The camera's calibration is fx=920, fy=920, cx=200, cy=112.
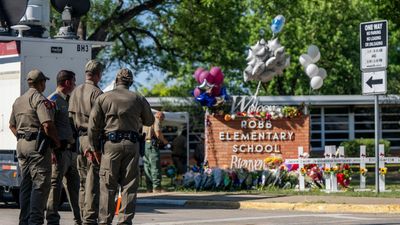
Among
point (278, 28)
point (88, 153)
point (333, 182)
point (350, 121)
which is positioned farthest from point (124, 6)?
point (88, 153)

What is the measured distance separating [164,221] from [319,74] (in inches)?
439

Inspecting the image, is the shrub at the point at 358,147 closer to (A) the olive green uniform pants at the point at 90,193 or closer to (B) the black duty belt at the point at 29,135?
(A) the olive green uniform pants at the point at 90,193

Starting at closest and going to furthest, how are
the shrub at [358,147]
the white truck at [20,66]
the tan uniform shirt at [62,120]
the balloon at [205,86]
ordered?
the tan uniform shirt at [62,120], the white truck at [20,66], the balloon at [205,86], the shrub at [358,147]

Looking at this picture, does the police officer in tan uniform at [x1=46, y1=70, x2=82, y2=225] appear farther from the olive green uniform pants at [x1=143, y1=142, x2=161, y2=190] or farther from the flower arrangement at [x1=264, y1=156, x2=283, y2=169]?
the flower arrangement at [x1=264, y1=156, x2=283, y2=169]

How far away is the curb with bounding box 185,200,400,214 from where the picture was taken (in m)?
15.9

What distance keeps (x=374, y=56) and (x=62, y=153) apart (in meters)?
7.89

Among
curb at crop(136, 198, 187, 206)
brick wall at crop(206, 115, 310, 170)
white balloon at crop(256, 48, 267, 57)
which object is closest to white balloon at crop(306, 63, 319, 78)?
white balloon at crop(256, 48, 267, 57)

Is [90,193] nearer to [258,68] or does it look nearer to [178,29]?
[258,68]

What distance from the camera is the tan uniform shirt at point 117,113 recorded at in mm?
10977

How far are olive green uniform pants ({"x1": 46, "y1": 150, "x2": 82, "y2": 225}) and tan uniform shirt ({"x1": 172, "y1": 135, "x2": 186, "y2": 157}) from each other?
15.5 meters

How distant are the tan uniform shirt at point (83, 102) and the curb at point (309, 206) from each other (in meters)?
5.80

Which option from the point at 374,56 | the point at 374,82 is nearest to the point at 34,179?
the point at 374,82

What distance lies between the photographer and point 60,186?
A: 12.1 m

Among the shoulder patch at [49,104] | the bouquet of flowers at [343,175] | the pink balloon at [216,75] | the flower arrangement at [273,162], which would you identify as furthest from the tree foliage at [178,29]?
the shoulder patch at [49,104]
